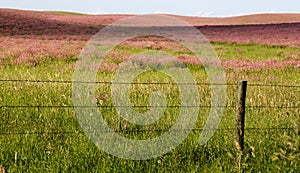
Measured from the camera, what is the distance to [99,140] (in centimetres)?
631

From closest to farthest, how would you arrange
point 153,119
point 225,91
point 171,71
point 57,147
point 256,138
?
point 57,147, point 256,138, point 153,119, point 225,91, point 171,71

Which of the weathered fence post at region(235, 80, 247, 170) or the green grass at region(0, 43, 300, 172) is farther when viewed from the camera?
the weathered fence post at region(235, 80, 247, 170)

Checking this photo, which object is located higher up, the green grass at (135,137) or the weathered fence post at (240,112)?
the weathered fence post at (240,112)

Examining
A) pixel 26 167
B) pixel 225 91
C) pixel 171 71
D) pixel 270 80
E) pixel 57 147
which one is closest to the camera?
pixel 26 167

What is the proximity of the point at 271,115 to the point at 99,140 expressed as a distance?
342 centimetres

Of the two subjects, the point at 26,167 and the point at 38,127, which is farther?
the point at 38,127

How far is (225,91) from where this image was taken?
→ 10.1m

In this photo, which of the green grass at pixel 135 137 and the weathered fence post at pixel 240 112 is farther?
the weathered fence post at pixel 240 112

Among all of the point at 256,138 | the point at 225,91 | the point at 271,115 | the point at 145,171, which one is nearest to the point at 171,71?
the point at 225,91

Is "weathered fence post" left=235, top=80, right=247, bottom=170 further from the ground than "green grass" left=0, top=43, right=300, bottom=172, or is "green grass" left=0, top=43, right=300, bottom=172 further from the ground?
"weathered fence post" left=235, top=80, right=247, bottom=170

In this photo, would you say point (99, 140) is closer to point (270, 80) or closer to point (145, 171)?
point (145, 171)

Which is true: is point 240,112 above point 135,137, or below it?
above

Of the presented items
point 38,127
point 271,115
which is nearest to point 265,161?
point 271,115

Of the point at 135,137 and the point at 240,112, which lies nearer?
the point at 240,112
